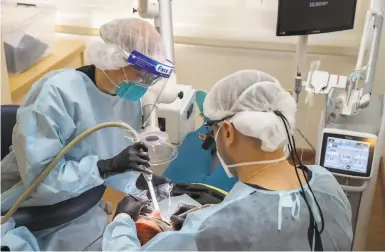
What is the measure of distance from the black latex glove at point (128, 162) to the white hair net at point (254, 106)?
0.33 meters

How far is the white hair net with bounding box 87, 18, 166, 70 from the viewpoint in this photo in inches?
67.0

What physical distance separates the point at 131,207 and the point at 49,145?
0.32 m

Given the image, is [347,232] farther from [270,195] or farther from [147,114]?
[147,114]

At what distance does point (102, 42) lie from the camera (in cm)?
177

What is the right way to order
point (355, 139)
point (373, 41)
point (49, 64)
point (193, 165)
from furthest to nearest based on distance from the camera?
point (49, 64)
point (193, 165)
point (373, 41)
point (355, 139)

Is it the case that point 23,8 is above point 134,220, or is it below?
above

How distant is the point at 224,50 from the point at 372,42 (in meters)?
0.98

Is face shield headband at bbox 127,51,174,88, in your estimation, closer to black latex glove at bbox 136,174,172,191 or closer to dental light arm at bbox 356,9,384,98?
black latex glove at bbox 136,174,172,191

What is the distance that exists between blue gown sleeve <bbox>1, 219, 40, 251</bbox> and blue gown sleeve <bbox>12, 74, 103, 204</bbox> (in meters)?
0.11

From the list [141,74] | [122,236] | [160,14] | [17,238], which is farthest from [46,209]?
[160,14]

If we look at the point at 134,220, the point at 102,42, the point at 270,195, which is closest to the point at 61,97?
the point at 102,42

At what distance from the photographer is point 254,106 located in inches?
51.4

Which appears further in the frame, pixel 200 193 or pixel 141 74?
pixel 200 193

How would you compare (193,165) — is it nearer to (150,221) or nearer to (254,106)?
(150,221)
